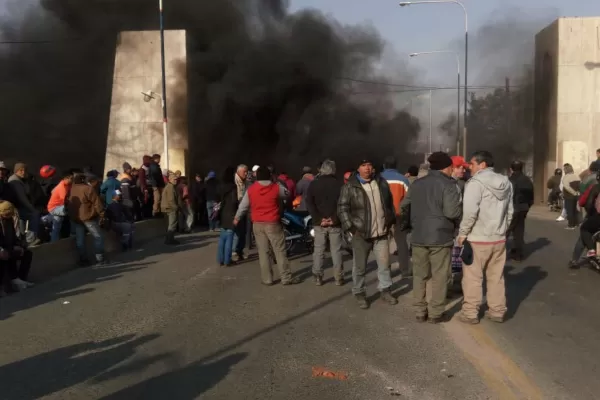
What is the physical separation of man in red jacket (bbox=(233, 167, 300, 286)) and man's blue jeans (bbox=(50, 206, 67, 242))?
3.48 meters

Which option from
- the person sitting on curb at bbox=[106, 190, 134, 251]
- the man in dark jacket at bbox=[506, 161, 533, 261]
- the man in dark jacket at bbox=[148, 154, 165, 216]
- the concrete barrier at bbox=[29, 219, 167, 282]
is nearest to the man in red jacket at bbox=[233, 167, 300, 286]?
the concrete barrier at bbox=[29, 219, 167, 282]

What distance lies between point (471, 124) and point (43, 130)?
37.5m

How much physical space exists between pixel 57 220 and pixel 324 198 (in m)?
4.56

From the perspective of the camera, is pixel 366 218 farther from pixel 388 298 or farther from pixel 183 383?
pixel 183 383

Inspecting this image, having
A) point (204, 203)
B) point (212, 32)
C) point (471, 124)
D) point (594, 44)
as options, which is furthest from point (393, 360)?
point (471, 124)

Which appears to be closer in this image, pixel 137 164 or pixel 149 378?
pixel 149 378

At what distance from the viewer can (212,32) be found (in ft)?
85.4

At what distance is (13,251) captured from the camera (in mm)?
7141

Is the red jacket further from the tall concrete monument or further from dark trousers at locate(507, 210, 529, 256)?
the tall concrete monument

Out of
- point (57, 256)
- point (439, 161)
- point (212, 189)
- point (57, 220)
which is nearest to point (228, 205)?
point (57, 256)

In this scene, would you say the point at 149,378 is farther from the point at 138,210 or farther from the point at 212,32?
the point at 212,32

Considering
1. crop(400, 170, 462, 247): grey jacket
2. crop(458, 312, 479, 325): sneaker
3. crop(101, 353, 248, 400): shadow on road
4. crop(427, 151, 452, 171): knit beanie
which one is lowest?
crop(101, 353, 248, 400): shadow on road

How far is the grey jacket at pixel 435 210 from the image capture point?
526cm

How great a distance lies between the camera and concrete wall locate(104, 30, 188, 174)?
2072 cm
